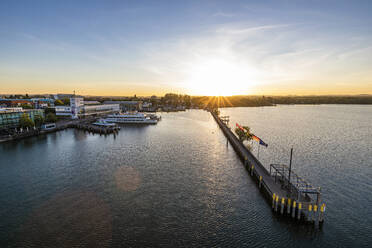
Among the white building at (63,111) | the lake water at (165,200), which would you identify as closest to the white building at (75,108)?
the white building at (63,111)

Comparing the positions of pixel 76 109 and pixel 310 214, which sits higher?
pixel 76 109

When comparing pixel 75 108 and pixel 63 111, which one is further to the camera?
pixel 63 111

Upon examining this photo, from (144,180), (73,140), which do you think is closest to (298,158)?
(144,180)

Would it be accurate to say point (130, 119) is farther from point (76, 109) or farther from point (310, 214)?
point (310, 214)

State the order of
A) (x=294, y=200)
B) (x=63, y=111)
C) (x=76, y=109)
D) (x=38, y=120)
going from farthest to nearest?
(x=63, y=111) → (x=76, y=109) → (x=38, y=120) → (x=294, y=200)

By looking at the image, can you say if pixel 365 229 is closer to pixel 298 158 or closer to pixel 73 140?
pixel 298 158

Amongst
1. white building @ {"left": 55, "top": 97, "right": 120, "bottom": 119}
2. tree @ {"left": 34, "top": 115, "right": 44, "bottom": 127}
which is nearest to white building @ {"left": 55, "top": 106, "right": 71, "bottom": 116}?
white building @ {"left": 55, "top": 97, "right": 120, "bottom": 119}

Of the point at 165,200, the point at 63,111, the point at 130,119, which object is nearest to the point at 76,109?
the point at 63,111

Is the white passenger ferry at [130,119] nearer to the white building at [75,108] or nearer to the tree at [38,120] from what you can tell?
the white building at [75,108]

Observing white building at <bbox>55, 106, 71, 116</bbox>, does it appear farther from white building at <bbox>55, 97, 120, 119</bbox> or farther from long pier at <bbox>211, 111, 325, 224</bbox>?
long pier at <bbox>211, 111, 325, 224</bbox>
